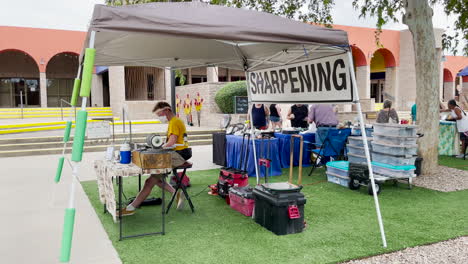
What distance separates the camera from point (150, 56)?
6.43 m

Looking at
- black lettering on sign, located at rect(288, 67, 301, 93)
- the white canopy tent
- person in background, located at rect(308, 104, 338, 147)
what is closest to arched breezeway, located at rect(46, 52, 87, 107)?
the white canopy tent

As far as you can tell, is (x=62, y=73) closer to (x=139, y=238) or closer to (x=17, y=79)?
(x=17, y=79)

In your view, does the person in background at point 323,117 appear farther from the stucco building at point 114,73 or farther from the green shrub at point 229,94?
the stucco building at point 114,73

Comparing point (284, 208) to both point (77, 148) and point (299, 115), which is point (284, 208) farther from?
point (299, 115)

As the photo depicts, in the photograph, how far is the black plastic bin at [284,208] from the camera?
437 cm

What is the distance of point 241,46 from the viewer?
19.7ft

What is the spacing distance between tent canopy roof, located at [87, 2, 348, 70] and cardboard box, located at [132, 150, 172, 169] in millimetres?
1346

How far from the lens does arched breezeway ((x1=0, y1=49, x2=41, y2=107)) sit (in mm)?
25594

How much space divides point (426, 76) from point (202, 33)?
593cm

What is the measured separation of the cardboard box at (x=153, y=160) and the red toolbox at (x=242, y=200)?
1301 millimetres

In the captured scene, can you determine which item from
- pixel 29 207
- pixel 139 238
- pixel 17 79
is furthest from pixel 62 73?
pixel 139 238

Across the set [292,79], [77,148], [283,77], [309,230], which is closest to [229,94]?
[283,77]

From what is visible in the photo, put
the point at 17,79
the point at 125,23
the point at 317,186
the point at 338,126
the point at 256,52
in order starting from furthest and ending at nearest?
the point at 17,79 → the point at 338,126 → the point at 317,186 → the point at 256,52 → the point at 125,23

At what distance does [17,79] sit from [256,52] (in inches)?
1008
